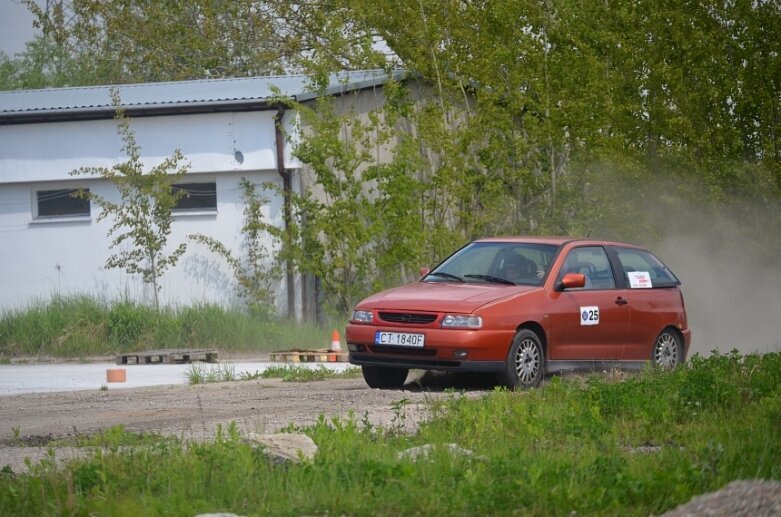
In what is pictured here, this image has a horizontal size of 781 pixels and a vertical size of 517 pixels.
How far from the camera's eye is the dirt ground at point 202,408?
10471 millimetres

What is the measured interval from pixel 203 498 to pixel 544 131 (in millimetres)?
19555

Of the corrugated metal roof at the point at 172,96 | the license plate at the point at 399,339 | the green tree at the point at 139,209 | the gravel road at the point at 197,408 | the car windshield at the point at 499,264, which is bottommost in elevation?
the gravel road at the point at 197,408

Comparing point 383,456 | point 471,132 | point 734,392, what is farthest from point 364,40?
point 383,456

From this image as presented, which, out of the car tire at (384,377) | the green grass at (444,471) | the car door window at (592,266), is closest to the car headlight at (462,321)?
the car tire at (384,377)

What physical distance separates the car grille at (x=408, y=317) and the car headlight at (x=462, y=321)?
0.14 m

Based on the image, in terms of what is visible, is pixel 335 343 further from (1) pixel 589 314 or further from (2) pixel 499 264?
(1) pixel 589 314

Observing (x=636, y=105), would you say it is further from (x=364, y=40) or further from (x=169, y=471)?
(x=169, y=471)

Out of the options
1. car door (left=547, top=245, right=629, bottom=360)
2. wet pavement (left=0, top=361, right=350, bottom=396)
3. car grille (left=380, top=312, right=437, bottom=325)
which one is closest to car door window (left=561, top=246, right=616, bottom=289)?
car door (left=547, top=245, right=629, bottom=360)

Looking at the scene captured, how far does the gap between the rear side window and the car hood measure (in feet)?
6.27

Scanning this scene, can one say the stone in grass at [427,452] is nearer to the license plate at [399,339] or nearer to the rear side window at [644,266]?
the license plate at [399,339]

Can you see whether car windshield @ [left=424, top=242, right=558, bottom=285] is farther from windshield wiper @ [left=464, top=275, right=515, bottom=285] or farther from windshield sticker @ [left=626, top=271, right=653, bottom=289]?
windshield sticker @ [left=626, top=271, right=653, bottom=289]

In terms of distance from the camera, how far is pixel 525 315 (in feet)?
45.0

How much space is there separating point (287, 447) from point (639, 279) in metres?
8.23

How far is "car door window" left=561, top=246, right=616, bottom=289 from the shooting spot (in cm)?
1491
